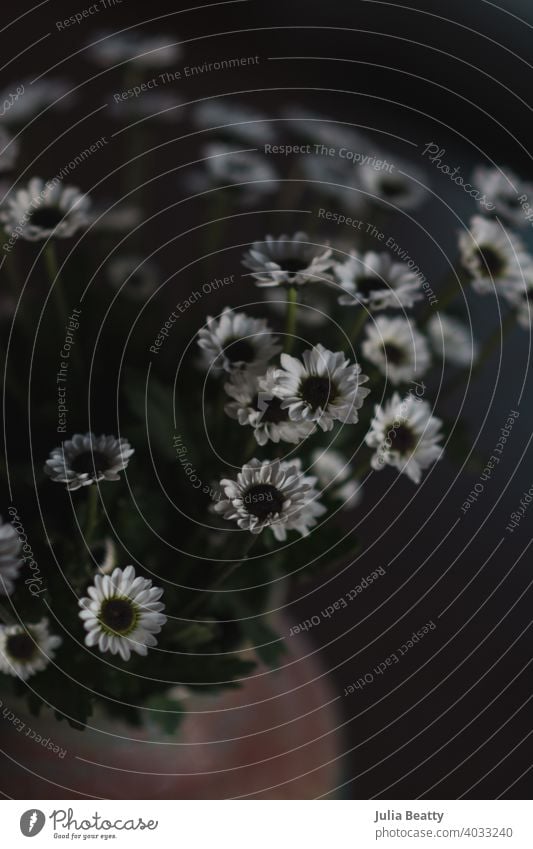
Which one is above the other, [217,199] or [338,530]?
[217,199]

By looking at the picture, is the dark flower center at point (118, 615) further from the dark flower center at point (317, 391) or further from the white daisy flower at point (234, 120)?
the white daisy flower at point (234, 120)

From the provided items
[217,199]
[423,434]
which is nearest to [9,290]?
[217,199]

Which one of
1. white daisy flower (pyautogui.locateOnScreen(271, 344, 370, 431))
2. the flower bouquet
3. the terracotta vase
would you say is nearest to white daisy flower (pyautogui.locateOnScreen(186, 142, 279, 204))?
the flower bouquet

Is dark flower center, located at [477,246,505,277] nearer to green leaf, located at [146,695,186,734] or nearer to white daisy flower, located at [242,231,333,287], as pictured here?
white daisy flower, located at [242,231,333,287]

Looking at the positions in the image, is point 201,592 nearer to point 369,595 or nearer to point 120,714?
point 120,714

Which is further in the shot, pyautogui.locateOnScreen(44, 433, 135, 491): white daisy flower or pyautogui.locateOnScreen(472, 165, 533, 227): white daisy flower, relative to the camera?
pyautogui.locateOnScreen(472, 165, 533, 227): white daisy flower

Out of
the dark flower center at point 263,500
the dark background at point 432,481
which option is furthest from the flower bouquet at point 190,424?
the dark background at point 432,481

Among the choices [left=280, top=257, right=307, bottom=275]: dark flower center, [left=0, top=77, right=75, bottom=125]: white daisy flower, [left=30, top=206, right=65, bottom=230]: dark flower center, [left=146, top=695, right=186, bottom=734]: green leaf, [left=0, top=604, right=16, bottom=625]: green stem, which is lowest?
[left=146, top=695, right=186, bottom=734]: green leaf
